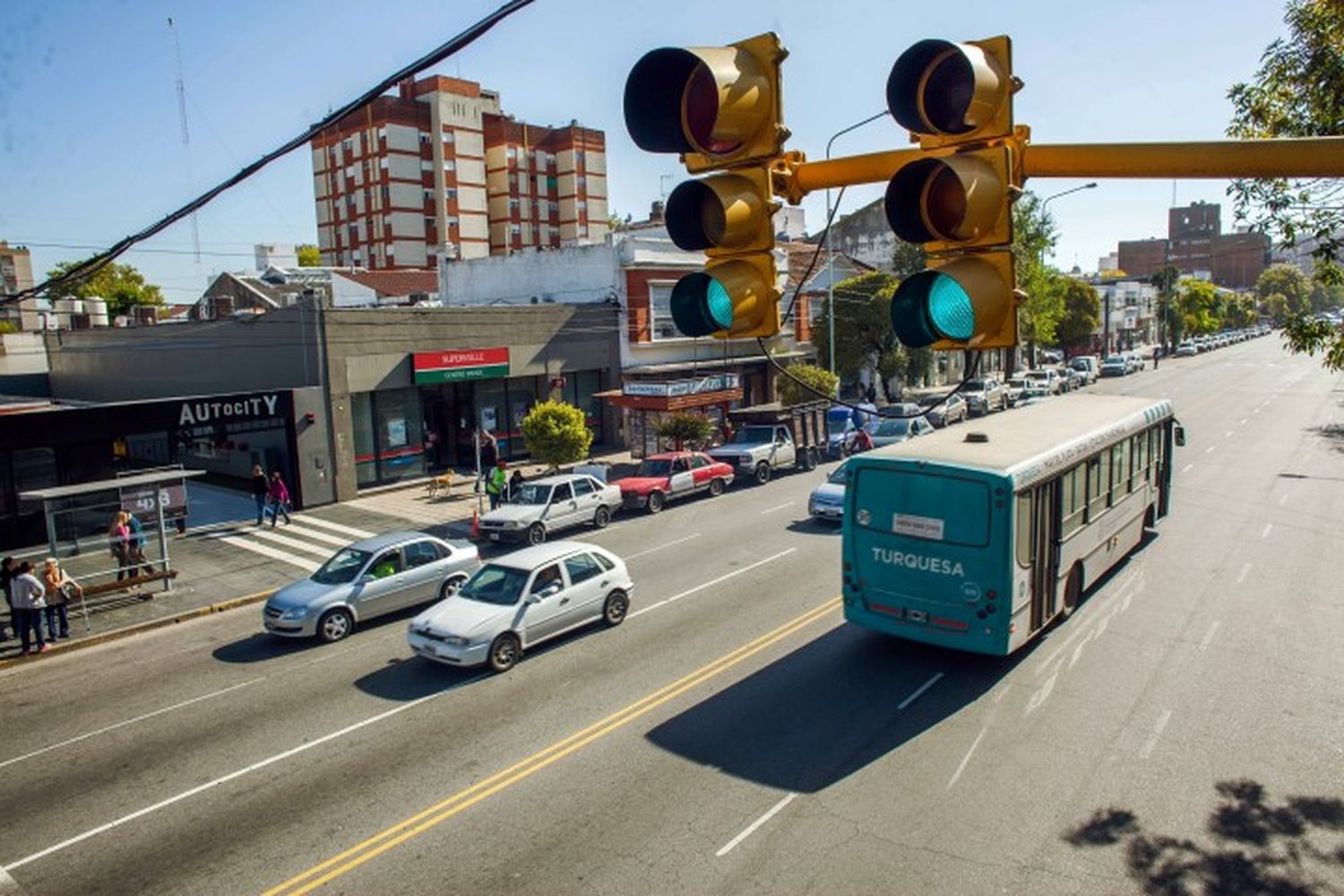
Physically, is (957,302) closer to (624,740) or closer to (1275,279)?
(624,740)

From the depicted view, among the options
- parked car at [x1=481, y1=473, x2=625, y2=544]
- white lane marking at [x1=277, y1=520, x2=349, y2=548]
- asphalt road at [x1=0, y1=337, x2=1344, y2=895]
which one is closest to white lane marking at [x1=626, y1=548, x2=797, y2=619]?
asphalt road at [x1=0, y1=337, x2=1344, y2=895]

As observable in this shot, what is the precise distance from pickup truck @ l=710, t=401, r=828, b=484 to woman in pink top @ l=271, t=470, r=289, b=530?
12944 mm

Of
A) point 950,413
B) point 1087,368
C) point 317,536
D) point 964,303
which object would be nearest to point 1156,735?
point 964,303

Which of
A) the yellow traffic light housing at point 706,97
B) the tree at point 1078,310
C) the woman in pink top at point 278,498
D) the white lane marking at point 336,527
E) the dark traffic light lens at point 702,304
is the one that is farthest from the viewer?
the tree at point 1078,310

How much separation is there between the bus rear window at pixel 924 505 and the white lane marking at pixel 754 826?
437 cm

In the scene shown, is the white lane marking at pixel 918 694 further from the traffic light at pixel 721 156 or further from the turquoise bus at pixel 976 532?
the traffic light at pixel 721 156

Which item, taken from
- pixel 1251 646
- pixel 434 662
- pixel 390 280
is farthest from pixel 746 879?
pixel 390 280

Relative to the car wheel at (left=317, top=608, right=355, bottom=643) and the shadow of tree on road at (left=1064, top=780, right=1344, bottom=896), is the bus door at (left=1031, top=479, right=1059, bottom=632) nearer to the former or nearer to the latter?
the shadow of tree on road at (left=1064, top=780, right=1344, bottom=896)

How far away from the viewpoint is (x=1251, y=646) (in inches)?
510

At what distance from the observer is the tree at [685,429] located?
3194 centimetres

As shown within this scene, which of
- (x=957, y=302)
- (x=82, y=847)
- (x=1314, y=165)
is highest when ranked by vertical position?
(x=1314, y=165)

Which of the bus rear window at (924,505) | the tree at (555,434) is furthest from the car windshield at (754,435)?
the bus rear window at (924,505)

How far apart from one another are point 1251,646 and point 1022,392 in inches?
1487

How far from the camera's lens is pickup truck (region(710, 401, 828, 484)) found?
96.9 ft
